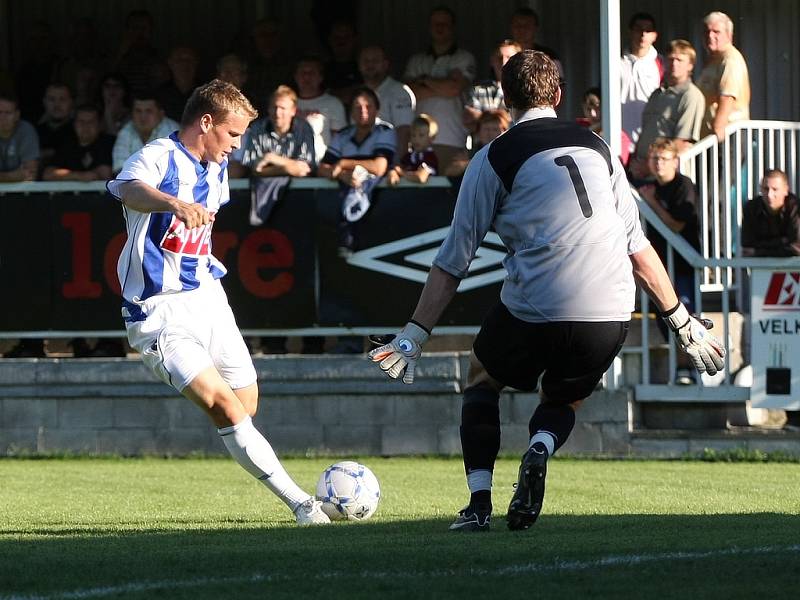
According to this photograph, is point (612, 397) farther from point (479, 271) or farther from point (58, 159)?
point (58, 159)

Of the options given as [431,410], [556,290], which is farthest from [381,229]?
[556,290]

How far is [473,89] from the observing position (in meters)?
12.9

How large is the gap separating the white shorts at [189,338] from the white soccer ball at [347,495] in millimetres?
662

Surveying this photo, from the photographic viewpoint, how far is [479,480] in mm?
6328

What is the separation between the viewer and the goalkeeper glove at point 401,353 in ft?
19.9

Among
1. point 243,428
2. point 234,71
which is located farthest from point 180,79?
point 243,428

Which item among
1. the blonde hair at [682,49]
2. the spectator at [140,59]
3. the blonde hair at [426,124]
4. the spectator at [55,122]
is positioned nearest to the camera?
the blonde hair at [426,124]

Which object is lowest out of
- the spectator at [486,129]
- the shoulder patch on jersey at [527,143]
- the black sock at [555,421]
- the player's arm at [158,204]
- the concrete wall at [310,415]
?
the concrete wall at [310,415]

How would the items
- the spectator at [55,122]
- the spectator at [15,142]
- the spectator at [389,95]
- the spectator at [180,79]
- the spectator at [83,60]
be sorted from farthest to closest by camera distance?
1. the spectator at [83,60]
2. the spectator at [180,79]
3. the spectator at [55,122]
4. the spectator at [389,95]
5. the spectator at [15,142]

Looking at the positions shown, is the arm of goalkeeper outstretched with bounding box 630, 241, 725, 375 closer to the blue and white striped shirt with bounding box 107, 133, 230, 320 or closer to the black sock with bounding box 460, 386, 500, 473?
the black sock with bounding box 460, 386, 500, 473

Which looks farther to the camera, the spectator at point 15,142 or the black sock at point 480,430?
the spectator at point 15,142

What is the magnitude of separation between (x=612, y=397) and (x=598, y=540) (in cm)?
639

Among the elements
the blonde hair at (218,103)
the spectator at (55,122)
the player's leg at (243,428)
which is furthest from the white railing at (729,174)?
the blonde hair at (218,103)

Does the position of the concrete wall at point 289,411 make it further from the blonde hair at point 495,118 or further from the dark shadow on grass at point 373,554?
the dark shadow on grass at point 373,554
